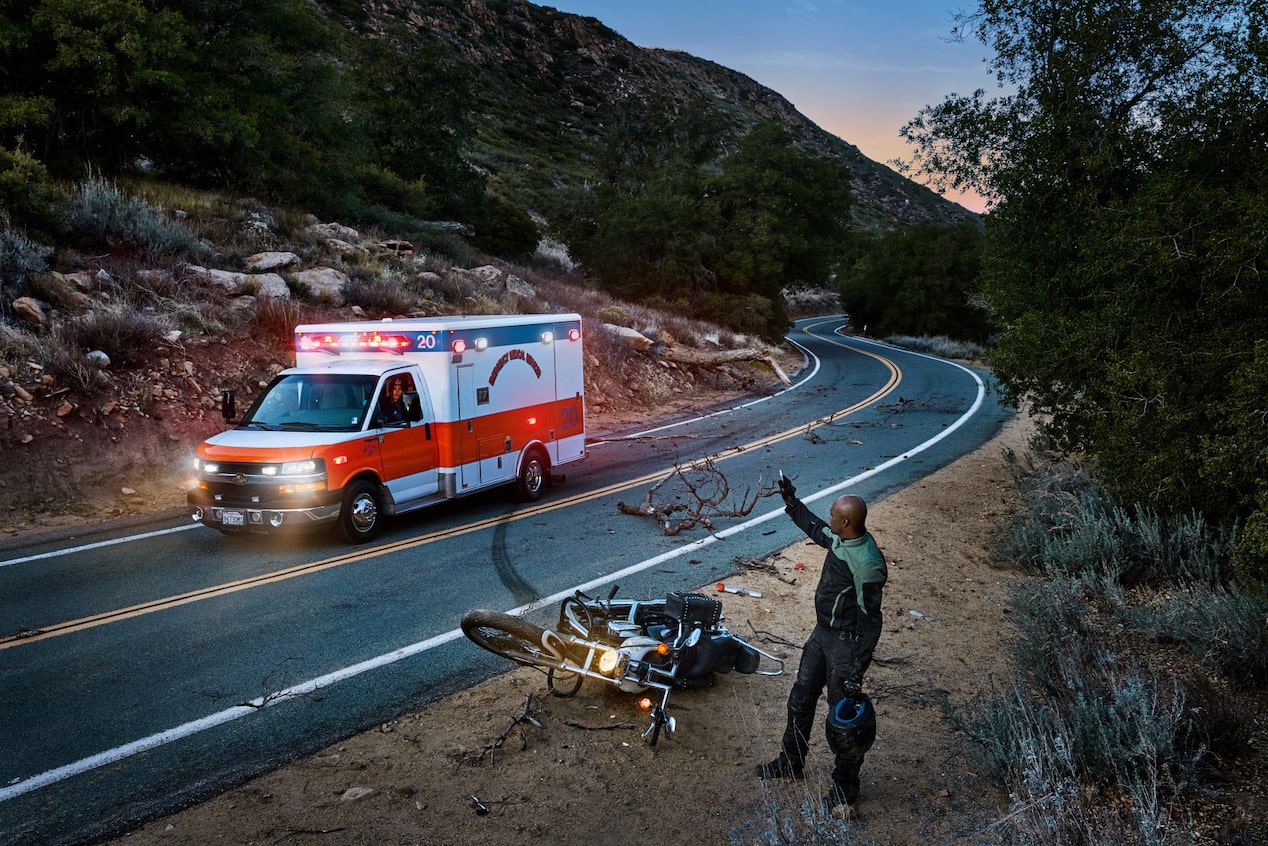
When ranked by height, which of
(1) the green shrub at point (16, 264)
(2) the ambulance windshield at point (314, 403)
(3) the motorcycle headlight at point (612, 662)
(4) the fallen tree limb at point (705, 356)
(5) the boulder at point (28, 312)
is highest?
(1) the green shrub at point (16, 264)

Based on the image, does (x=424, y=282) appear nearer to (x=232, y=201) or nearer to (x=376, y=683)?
(x=232, y=201)

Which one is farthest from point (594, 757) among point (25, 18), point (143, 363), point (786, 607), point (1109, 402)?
point (25, 18)

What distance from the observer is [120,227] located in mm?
17438

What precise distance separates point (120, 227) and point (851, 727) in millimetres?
18613

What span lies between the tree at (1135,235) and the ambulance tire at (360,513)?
878 centimetres

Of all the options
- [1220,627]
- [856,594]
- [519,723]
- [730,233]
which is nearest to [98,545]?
[519,723]

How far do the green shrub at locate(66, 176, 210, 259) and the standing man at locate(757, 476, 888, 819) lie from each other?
1748 centimetres

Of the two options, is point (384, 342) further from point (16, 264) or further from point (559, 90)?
point (559, 90)

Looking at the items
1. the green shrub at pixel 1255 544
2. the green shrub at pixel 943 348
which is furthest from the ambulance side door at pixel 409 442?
the green shrub at pixel 943 348

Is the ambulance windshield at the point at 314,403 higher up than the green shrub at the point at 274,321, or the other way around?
the green shrub at the point at 274,321

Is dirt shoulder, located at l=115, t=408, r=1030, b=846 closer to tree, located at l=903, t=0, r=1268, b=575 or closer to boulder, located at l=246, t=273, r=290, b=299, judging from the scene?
tree, located at l=903, t=0, r=1268, b=575

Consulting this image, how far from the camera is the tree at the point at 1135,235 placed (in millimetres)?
8148

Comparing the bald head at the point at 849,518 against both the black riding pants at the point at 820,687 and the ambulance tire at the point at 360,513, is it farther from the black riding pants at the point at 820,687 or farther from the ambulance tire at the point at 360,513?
the ambulance tire at the point at 360,513

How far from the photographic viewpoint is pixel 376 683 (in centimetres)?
648
